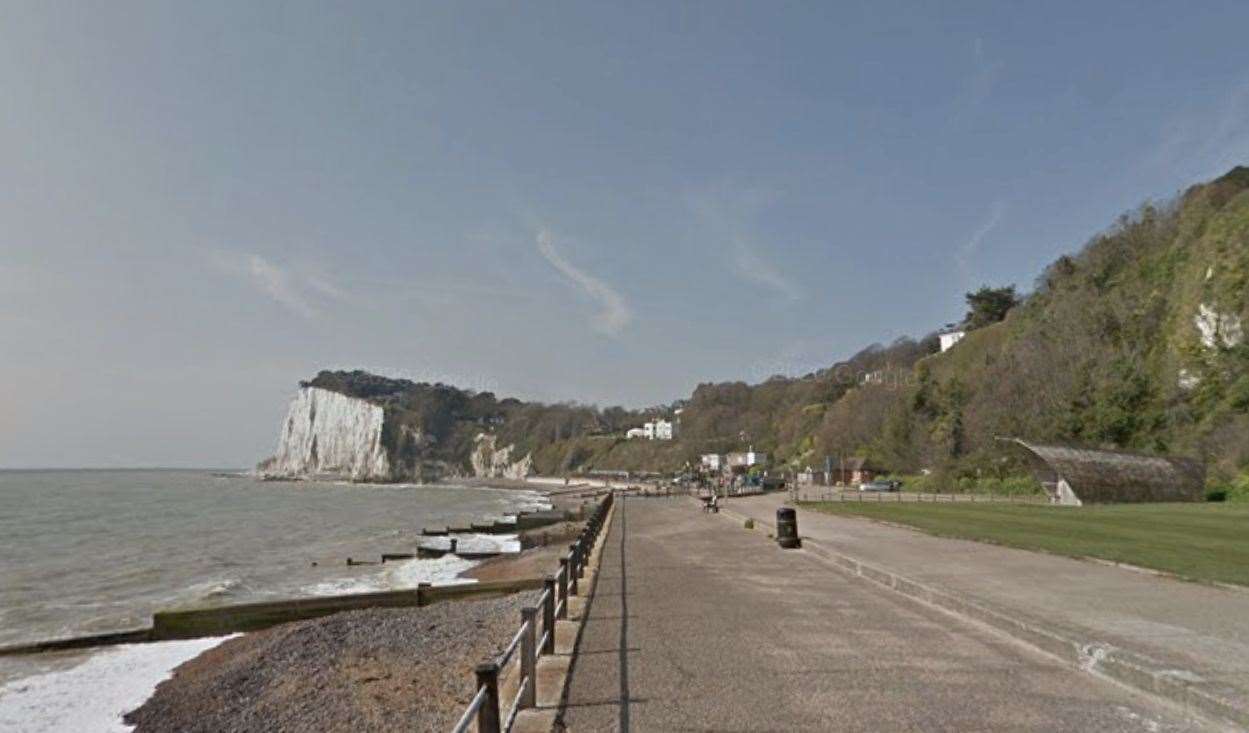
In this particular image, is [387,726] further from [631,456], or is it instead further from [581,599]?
[631,456]

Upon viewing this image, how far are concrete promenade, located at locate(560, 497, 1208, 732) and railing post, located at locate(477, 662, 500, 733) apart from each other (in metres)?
1.47

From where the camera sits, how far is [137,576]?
30.9 m

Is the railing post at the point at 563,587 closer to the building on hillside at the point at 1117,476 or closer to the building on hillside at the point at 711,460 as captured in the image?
the building on hillside at the point at 1117,476

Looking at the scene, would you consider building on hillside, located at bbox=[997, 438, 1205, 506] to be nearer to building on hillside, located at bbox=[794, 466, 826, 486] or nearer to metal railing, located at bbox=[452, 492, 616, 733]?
metal railing, located at bbox=[452, 492, 616, 733]

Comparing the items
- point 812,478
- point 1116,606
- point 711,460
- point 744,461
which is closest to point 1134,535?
point 1116,606

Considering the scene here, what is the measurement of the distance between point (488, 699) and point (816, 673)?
13.0 feet

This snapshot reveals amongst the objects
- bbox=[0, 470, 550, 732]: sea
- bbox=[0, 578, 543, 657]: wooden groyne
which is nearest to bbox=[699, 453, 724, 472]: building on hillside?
bbox=[0, 470, 550, 732]: sea

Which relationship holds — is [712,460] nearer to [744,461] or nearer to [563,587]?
[744,461]

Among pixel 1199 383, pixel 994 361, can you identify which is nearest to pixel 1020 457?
pixel 1199 383

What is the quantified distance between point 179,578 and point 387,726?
24.0 meters

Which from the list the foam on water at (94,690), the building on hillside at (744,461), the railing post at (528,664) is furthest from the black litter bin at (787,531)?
the building on hillside at (744,461)

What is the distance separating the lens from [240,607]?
64.3 feet

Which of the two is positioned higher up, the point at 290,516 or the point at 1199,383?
the point at 1199,383

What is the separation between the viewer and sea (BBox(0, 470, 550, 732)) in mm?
15070
